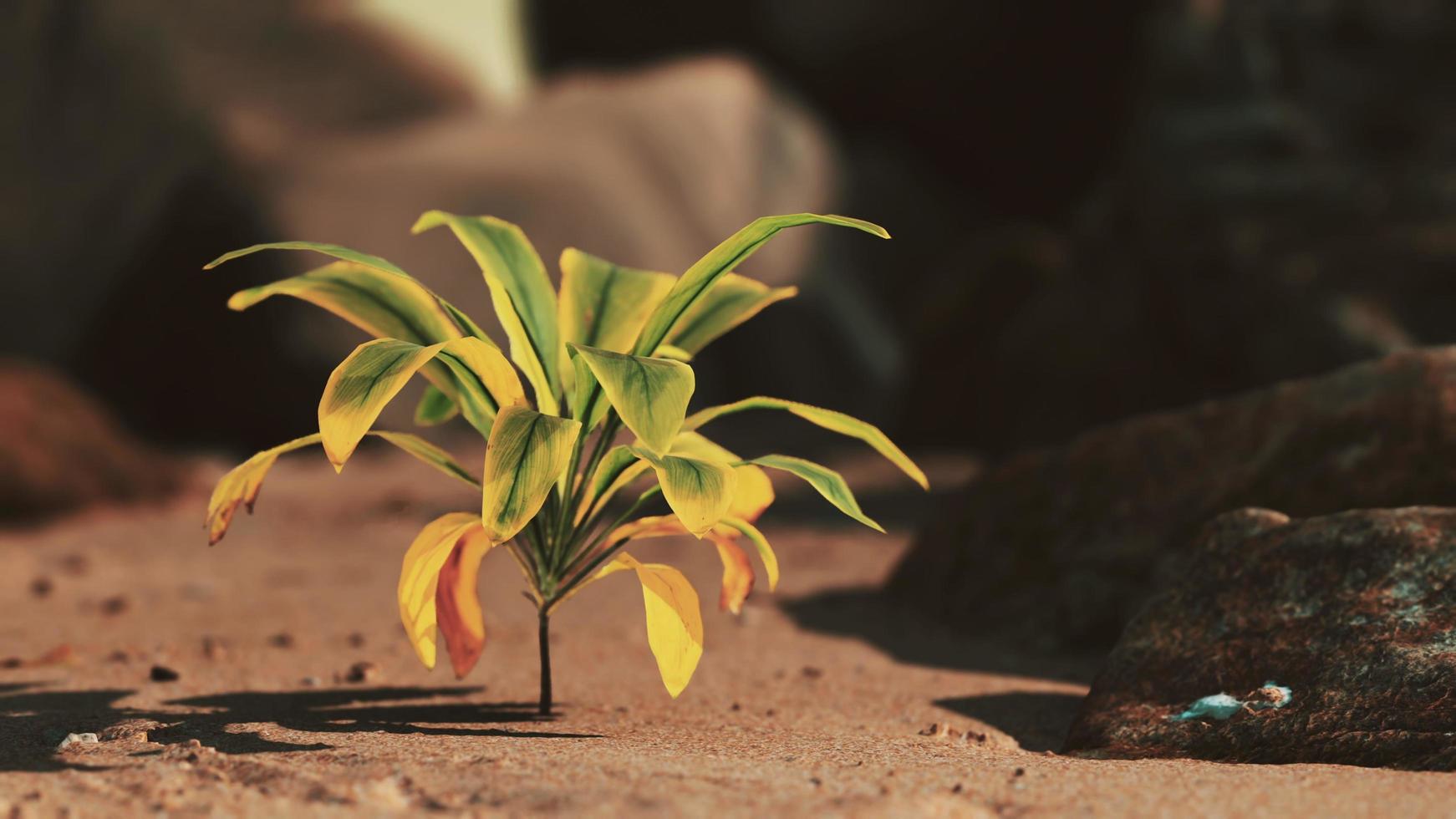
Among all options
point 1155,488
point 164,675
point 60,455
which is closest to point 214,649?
point 164,675

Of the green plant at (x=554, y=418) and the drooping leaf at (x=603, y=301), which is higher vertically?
the drooping leaf at (x=603, y=301)

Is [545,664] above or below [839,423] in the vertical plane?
below

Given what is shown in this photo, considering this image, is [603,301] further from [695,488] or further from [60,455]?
[60,455]

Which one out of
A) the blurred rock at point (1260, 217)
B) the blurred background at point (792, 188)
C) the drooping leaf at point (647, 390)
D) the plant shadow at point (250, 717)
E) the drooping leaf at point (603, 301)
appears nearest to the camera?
the drooping leaf at point (647, 390)

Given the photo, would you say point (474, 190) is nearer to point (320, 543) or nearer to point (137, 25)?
point (137, 25)

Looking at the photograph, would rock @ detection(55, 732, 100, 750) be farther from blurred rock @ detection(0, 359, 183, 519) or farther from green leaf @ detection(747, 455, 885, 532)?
blurred rock @ detection(0, 359, 183, 519)

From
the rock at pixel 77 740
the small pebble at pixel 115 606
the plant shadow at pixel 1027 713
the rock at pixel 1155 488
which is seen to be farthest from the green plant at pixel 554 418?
the small pebble at pixel 115 606

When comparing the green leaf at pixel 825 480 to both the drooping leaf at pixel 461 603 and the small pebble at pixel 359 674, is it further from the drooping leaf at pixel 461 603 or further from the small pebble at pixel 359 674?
the small pebble at pixel 359 674
